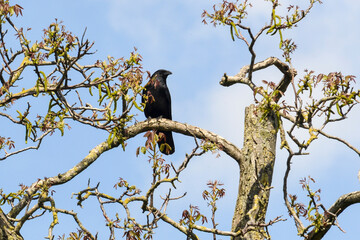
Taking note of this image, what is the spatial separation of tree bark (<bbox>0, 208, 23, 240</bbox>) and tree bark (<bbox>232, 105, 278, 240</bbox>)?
2.50m

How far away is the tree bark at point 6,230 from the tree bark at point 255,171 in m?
2.50

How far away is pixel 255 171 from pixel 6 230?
2.90 m

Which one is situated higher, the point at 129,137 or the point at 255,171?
the point at 129,137

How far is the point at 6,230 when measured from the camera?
612 centimetres

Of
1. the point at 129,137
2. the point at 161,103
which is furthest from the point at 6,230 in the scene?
the point at 161,103

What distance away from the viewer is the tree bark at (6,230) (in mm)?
6102

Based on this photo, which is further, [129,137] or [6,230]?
[129,137]

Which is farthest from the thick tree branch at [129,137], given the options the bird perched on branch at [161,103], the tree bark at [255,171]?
the bird perched on branch at [161,103]

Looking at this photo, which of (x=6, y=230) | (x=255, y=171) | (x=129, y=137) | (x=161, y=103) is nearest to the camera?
(x=6, y=230)

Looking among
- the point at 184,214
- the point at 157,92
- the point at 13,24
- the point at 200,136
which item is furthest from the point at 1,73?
the point at 157,92

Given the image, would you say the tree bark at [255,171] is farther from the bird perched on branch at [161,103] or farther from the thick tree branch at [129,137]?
the bird perched on branch at [161,103]

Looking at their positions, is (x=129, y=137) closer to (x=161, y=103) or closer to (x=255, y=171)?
(x=255, y=171)

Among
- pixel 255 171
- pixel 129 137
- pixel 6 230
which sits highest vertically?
pixel 129 137

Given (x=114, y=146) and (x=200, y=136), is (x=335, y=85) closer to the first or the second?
(x=200, y=136)
